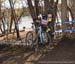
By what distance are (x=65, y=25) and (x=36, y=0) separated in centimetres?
252

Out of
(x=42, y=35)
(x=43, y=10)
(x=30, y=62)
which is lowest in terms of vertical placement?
(x=30, y=62)

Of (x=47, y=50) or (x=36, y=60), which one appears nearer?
(x=36, y=60)

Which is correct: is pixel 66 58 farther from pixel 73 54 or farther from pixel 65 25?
pixel 65 25

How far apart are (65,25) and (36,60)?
401cm

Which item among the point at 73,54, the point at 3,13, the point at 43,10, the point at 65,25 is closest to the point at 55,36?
the point at 65,25

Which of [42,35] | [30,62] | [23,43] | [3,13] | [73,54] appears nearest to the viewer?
[30,62]

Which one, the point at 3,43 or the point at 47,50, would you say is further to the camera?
the point at 3,43

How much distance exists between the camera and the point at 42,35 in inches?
485

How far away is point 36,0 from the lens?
1542cm

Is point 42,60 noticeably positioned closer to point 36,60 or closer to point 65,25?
point 36,60

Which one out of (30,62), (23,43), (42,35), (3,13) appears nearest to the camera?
(30,62)

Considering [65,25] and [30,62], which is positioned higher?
[65,25]

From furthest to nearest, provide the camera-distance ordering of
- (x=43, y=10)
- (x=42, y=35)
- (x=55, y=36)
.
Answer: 1. (x=43, y=10)
2. (x=55, y=36)
3. (x=42, y=35)

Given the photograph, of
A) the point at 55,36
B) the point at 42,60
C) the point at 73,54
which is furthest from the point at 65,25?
the point at 42,60
